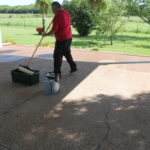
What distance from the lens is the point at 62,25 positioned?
5816 millimetres

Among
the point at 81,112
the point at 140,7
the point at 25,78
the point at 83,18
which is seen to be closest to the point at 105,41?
the point at 140,7

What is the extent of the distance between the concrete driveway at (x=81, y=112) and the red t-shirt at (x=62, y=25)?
43.8 inches

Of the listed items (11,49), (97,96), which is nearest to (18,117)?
(97,96)

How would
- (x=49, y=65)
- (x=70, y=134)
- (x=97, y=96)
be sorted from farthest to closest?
(x=49, y=65), (x=97, y=96), (x=70, y=134)

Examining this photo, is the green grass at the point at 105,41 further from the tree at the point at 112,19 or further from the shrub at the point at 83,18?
the tree at the point at 112,19

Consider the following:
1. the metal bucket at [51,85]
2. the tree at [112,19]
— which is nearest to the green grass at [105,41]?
the tree at [112,19]

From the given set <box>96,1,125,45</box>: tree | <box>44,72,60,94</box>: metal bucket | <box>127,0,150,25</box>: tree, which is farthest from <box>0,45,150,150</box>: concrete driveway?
<box>127,0,150,25</box>: tree

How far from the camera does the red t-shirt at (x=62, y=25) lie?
5.71m

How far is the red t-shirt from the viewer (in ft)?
18.7

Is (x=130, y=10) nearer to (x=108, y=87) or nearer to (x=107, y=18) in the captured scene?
(x=107, y=18)

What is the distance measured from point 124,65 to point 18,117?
15.1 feet

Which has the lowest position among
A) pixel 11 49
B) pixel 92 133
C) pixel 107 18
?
pixel 92 133

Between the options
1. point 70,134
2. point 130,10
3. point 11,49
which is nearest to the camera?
point 70,134

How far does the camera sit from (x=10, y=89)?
5477mm
